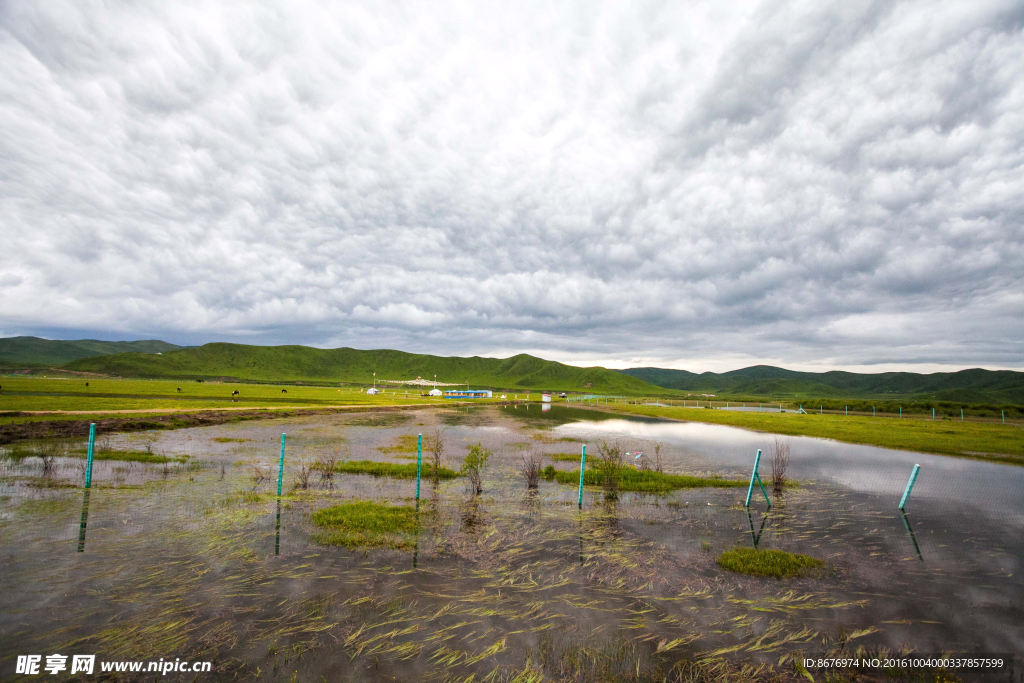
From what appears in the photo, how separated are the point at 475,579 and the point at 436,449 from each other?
11445mm

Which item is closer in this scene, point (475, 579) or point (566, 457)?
point (475, 579)

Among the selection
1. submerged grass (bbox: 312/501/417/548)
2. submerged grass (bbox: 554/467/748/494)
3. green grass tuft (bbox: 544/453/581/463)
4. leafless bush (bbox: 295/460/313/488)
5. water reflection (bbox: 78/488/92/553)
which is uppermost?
water reflection (bbox: 78/488/92/553)

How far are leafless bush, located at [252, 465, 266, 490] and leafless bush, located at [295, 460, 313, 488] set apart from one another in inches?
53.4

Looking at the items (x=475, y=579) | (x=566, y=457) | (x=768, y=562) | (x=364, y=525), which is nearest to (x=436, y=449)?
(x=364, y=525)

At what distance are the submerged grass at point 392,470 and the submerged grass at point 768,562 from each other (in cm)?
1272

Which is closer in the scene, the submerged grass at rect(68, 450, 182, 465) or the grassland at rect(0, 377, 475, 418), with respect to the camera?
the submerged grass at rect(68, 450, 182, 465)

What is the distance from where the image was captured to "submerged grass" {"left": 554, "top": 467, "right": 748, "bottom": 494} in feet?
64.5

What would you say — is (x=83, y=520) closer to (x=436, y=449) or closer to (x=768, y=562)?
(x=436, y=449)

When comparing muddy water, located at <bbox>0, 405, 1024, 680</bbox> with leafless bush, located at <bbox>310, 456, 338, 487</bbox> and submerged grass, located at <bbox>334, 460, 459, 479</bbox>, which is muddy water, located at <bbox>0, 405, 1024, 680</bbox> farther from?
submerged grass, located at <bbox>334, 460, 459, 479</bbox>

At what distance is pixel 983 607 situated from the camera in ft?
29.9

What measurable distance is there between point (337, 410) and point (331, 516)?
158 ft

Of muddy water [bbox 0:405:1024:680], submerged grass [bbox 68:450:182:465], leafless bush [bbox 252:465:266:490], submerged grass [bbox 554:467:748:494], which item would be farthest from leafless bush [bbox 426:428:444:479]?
submerged grass [bbox 68:450:182:465]

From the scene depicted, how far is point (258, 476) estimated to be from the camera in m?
18.3

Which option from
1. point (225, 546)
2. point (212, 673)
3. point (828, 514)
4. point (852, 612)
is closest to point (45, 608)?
point (225, 546)
